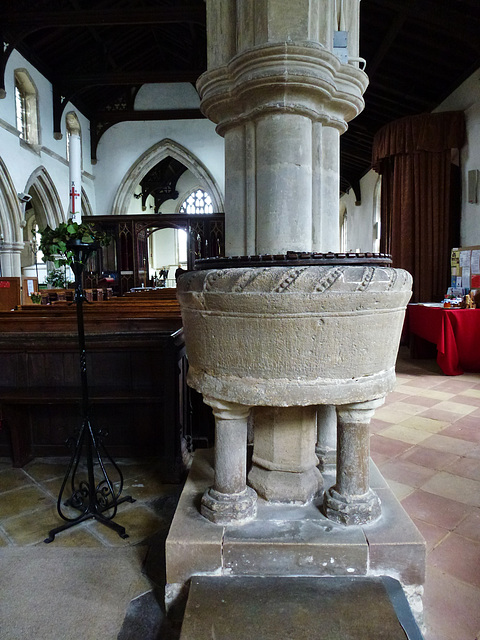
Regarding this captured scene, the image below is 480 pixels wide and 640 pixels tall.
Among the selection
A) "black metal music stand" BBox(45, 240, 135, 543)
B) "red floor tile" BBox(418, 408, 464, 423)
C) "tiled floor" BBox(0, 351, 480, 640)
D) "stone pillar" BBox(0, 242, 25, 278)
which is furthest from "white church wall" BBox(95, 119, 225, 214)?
"black metal music stand" BBox(45, 240, 135, 543)

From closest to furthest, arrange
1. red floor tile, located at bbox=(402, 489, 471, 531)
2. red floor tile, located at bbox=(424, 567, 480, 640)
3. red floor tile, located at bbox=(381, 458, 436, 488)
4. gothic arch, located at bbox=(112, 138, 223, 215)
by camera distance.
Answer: red floor tile, located at bbox=(424, 567, 480, 640)
red floor tile, located at bbox=(402, 489, 471, 531)
red floor tile, located at bbox=(381, 458, 436, 488)
gothic arch, located at bbox=(112, 138, 223, 215)

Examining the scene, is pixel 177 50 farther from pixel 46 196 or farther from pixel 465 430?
pixel 465 430

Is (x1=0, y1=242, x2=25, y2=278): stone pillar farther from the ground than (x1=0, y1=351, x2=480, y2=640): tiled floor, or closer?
farther from the ground

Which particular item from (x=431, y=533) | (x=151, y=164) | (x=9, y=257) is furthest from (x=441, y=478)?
(x=151, y=164)

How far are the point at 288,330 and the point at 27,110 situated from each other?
11.6 meters

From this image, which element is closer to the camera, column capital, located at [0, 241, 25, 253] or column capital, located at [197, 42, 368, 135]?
column capital, located at [197, 42, 368, 135]

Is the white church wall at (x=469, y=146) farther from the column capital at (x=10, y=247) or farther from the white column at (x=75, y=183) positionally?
the column capital at (x=10, y=247)

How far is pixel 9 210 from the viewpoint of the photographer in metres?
9.70

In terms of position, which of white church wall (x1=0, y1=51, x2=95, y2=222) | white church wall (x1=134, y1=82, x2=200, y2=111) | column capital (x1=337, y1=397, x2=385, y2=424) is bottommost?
column capital (x1=337, y1=397, x2=385, y2=424)

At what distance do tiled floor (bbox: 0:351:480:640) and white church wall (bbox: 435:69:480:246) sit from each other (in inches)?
139

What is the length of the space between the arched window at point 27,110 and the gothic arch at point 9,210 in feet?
5.03

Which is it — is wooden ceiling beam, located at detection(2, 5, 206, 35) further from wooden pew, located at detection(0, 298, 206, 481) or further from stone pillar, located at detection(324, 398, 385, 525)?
stone pillar, located at detection(324, 398, 385, 525)

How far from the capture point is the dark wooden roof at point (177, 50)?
5613 mm

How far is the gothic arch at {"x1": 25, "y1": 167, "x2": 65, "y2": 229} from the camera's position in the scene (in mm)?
10914
